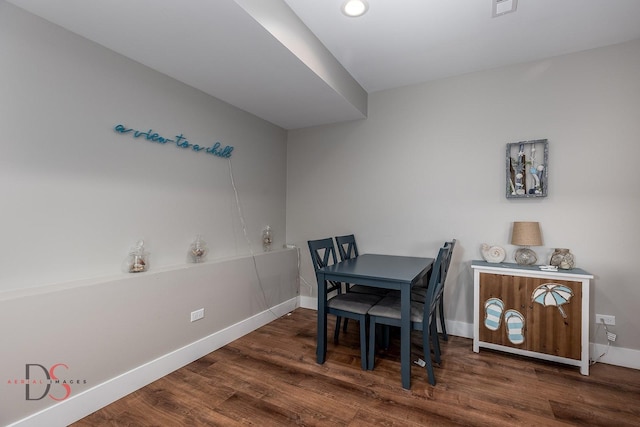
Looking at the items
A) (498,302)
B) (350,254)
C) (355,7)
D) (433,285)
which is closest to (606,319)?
(498,302)

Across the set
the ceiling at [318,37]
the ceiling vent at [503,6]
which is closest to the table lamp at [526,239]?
the ceiling at [318,37]

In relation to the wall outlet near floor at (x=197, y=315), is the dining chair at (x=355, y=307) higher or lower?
higher

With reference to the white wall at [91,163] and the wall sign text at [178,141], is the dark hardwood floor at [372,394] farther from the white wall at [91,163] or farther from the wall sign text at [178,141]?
the wall sign text at [178,141]

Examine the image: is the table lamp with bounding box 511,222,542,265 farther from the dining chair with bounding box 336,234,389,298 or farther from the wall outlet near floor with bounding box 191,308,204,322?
the wall outlet near floor with bounding box 191,308,204,322

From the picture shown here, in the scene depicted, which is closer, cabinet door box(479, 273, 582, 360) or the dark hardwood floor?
the dark hardwood floor

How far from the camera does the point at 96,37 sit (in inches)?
74.3

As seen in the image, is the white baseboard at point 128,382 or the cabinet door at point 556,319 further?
A: the cabinet door at point 556,319

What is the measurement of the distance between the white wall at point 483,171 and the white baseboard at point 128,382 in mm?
1324

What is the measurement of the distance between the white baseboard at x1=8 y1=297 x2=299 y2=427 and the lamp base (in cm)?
259

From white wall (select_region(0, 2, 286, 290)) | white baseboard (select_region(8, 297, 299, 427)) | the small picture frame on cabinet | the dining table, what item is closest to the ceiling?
white wall (select_region(0, 2, 286, 290))

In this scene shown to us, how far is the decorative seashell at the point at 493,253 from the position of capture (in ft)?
8.73

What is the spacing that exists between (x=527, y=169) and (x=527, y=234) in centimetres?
61

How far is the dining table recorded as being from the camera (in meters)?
2.03

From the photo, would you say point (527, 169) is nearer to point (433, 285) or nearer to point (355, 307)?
point (433, 285)
